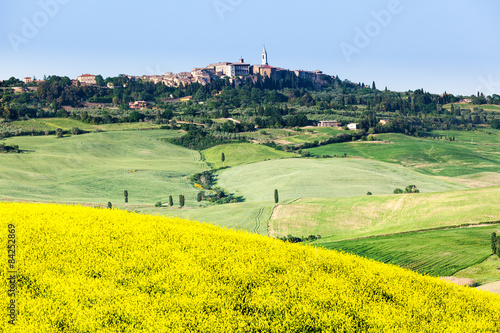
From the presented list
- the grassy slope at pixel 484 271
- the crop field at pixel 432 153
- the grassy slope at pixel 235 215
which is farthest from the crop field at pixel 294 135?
the grassy slope at pixel 484 271

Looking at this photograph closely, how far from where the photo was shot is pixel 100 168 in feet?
388

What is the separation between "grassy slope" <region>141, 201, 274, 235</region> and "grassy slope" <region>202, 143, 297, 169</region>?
5574 cm

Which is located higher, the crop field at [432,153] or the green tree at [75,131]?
the green tree at [75,131]

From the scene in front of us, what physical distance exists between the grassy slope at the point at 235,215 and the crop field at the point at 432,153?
230 ft

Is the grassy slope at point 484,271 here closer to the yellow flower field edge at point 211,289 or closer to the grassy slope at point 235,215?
the yellow flower field edge at point 211,289

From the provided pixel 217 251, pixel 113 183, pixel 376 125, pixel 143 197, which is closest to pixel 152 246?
pixel 217 251

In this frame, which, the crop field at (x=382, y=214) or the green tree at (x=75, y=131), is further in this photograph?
the green tree at (x=75, y=131)

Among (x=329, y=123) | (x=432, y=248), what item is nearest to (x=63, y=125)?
(x=329, y=123)

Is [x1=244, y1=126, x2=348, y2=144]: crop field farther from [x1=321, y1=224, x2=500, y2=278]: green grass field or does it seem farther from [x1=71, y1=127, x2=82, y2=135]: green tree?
[x1=321, y1=224, x2=500, y2=278]: green grass field

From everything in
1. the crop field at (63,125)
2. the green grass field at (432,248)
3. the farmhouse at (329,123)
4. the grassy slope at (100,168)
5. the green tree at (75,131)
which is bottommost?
the green grass field at (432,248)

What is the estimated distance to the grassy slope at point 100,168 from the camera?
88.8m

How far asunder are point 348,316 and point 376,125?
17599 cm

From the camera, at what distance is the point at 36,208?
26.9m

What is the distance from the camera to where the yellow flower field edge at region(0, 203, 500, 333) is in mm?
15141
